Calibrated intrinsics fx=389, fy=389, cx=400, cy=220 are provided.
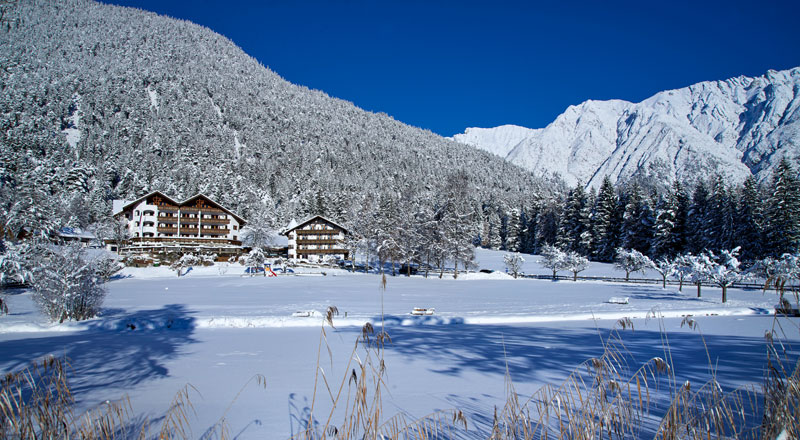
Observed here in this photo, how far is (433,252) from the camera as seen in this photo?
192 feet

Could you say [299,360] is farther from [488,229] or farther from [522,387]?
[488,229]

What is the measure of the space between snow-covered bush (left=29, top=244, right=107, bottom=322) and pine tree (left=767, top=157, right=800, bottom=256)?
65.2 meters

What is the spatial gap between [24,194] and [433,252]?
65293 mm

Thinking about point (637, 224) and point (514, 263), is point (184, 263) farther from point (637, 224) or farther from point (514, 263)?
point (637, 224)

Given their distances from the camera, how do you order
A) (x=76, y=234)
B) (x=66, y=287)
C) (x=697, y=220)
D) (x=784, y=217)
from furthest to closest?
(x=76, y=234) → (x=697, y=220) → (x=784, y=217) → (x=66, y=287)

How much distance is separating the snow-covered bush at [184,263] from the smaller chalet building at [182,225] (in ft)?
21.4

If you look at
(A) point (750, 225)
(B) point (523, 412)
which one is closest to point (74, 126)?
(B) point (523, 412)

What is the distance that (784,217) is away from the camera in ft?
152

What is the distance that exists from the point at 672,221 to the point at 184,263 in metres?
73.7

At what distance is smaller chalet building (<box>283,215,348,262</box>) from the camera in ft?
247

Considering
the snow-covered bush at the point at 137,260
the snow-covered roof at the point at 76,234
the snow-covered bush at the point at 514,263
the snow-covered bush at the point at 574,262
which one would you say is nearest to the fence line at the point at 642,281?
the snow-covered bush at the point at 514,263

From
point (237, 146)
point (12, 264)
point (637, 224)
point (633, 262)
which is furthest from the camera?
point (237, 146)

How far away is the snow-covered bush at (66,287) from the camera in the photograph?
17109 mm

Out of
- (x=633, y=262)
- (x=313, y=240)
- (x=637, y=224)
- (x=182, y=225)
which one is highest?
(x=637, y=224)
